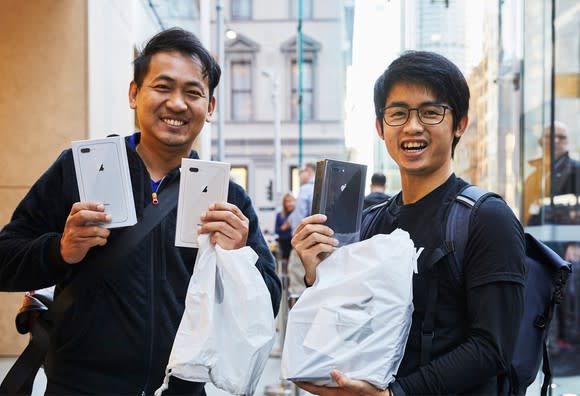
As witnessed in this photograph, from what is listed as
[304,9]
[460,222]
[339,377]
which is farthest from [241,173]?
[339,377]

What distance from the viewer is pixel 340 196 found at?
5.26ft

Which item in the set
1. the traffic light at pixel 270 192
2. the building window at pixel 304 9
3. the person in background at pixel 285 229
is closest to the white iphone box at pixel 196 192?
the person in background at pixel 285 229

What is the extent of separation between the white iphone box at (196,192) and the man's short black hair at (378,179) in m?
4.20

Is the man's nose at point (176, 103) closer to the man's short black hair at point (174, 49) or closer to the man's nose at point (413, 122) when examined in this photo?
the man's short black hair at point (174, 49)

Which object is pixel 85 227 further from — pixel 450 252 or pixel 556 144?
pixel 556 144

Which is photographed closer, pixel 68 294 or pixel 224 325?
pixel 224 325

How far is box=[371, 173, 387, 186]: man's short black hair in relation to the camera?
19.0 ft

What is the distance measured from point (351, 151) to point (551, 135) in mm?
1818

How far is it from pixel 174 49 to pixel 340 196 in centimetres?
75

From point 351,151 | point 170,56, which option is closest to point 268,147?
point 351,151

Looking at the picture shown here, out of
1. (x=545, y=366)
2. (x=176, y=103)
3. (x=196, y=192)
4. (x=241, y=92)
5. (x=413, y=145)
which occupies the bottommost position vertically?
(x=545, y=366)

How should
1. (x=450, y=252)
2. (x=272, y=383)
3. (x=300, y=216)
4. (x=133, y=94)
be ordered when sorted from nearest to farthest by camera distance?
1. (x=450, y=252)
2. (x=133, y=94)
3. (x=272, y=383)
4. (x=300, y=216)

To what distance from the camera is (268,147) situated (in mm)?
33156

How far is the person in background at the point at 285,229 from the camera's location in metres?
12.1
